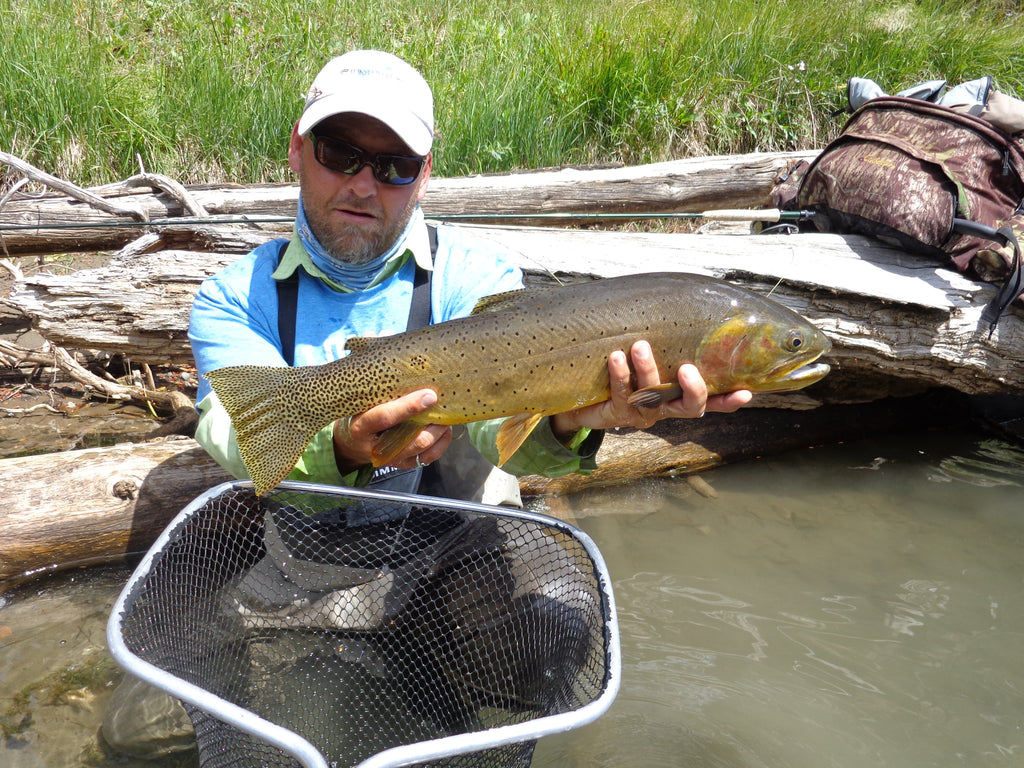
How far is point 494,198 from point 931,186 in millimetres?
3044

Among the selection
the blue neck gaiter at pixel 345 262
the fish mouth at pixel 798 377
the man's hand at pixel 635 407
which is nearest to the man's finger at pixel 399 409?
the man's hand at pixel 635 407

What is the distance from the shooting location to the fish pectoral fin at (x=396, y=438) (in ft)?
8.69

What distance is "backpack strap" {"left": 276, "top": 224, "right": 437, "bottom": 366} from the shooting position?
3.18m

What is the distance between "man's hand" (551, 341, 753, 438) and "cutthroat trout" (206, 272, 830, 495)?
0.13 ft

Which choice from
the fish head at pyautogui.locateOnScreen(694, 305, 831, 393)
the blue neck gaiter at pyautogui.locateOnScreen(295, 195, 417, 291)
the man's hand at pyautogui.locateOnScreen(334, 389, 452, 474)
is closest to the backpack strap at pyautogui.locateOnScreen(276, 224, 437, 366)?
the blue neck gaiter at pyautogui.locateOnScreen(295, 195, 417, 291)

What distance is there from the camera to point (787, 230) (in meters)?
5.44

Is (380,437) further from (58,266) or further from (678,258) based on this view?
(58,266)

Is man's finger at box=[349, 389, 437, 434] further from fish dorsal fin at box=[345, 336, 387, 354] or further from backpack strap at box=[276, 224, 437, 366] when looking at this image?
backpack strap at box=[276, 224, 437, 366]

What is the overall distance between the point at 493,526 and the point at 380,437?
2.29 feet

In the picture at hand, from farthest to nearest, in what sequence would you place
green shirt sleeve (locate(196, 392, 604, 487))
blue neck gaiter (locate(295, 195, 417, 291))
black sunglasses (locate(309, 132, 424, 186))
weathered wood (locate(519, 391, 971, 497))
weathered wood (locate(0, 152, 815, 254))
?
weathered wood (locate(0, 152, 815, 254)) → weathered wood (locate(519, 391, 971, 497)) → blue neck gaiter (locate(295, 195, 417, 291)) → black sunglasses (locate(309, 132, 424, 186)) → green shirt sleeve (locate(196, 392, 604, 487))

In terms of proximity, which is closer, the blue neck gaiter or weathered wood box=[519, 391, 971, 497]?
the blue neck gaiter

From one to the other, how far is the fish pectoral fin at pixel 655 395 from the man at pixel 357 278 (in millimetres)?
122

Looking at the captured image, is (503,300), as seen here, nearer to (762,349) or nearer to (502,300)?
(502,300)

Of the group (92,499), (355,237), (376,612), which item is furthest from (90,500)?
(355,237)
